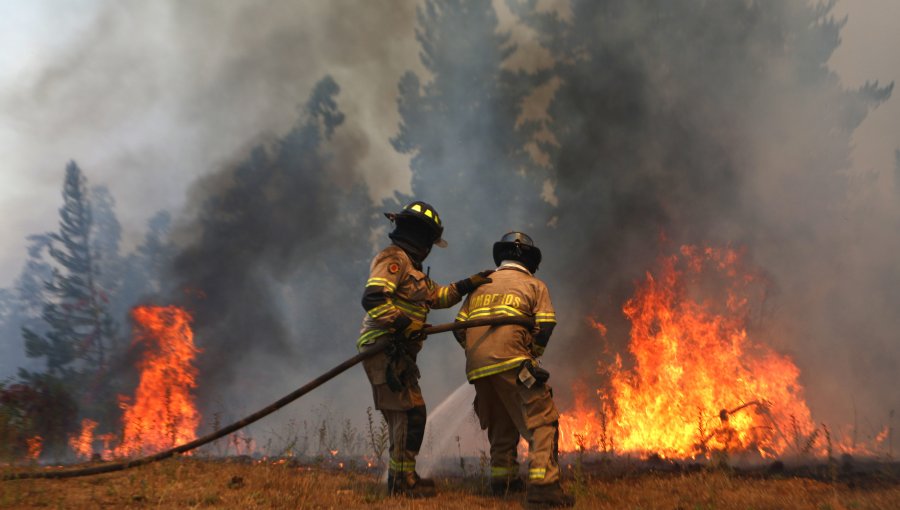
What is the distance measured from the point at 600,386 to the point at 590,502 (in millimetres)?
12503

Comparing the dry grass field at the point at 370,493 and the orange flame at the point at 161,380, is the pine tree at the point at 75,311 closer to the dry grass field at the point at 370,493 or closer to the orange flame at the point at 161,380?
the orange flame at the point at 161,380

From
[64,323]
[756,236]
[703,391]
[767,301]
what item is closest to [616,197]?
[756,236]

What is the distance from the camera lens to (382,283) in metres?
5.51

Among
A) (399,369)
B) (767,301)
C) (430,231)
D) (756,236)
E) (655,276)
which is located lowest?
(399,369)

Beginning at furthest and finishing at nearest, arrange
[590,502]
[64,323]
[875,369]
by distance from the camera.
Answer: [64,323], [875,369], [590,502]

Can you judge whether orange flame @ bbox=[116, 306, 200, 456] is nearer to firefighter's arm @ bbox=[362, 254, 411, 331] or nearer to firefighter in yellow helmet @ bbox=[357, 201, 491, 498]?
firefighter in yellow helmet @ bbox=[357, 201, 491, 498]

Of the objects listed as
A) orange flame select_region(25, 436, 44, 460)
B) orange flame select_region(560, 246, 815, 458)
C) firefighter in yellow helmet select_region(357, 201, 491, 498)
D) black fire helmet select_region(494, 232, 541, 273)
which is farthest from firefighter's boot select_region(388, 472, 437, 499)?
orange flame select_region(25, 436, 44, 460)

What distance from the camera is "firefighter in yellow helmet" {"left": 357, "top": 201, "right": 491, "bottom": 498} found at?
17.9ft

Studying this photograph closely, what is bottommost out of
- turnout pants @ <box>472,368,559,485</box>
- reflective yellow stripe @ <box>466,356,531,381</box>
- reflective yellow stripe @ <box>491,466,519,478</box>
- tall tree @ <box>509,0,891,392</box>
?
reflective yellow stripe @ <box>491,466,519,478</box>

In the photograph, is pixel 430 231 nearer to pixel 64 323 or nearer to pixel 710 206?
pixel 710 206

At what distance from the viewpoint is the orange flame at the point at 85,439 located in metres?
20.2

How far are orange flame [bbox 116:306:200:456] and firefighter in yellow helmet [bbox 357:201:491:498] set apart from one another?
1546 centimetres

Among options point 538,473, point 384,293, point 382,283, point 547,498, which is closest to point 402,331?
point 384,293

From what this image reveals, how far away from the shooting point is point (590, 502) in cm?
525
